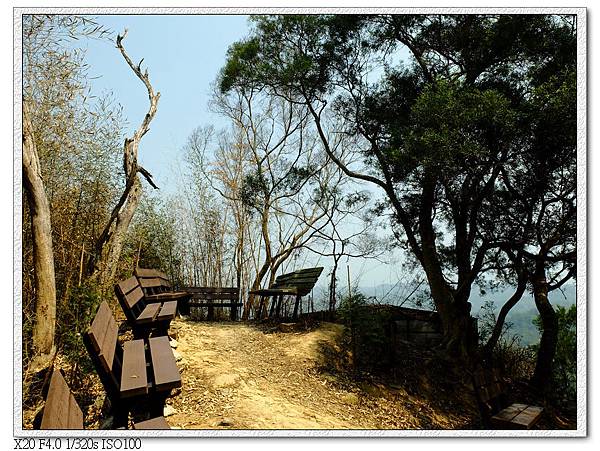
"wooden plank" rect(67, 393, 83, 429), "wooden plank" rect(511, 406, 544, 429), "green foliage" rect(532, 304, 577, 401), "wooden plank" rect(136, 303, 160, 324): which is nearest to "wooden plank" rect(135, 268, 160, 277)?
"wooden plank" rect(136, 303, 160, 324)

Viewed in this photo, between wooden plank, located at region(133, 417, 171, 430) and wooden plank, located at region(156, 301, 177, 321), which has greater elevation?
wooden plank, located at region(156, 301, 177, 321)

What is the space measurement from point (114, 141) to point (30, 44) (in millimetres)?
1405

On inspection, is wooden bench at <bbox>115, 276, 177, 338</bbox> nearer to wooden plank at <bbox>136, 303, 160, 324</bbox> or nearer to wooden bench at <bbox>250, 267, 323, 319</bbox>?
wooden plank at <bbox>136, 303, 160, 324</bbox>

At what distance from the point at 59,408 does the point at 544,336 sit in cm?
390

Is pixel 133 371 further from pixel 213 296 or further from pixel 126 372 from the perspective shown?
pixel 213 296

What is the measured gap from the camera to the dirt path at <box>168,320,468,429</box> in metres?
3.26

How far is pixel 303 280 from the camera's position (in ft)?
19.5

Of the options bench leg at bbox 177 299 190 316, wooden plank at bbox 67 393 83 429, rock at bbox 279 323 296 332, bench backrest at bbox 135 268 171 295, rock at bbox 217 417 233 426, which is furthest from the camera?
bench leg at bbox 177 299 190 316

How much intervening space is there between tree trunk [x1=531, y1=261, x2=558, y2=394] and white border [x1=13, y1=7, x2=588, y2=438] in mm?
887

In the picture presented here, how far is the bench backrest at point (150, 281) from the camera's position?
4318mm

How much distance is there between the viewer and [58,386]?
66.2 inches

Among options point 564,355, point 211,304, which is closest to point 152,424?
point 564,355

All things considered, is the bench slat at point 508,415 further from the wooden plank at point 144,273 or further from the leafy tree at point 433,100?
the wooden plank at point 144,273

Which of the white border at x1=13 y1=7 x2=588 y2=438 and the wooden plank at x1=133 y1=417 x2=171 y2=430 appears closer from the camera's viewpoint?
the wooden plank at x1=133 y1=417 x2=171 y2=430
